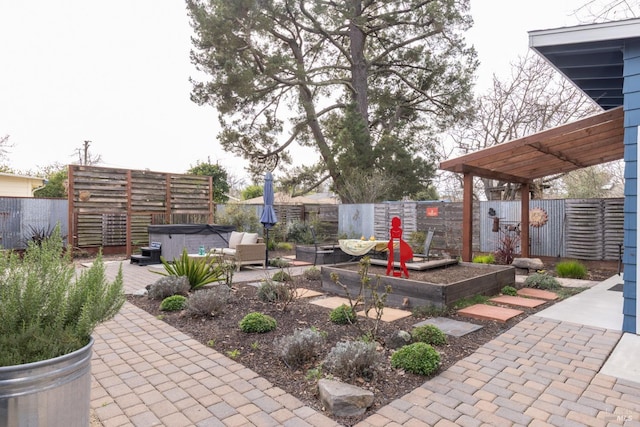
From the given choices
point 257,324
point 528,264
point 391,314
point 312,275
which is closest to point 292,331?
point 257,324

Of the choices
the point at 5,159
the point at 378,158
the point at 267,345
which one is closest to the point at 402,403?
the point at 267,345

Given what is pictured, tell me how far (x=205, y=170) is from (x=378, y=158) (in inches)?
359

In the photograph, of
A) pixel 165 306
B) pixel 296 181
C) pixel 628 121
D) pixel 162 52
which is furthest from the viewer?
pixel 296 181

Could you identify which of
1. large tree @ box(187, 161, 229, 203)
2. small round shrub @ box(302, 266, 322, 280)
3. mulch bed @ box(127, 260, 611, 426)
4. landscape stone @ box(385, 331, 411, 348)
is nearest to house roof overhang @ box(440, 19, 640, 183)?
mulch bed @ box(127, 260, 611, 426)

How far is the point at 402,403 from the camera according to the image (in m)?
2.45

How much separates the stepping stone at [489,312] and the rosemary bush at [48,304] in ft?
12.9

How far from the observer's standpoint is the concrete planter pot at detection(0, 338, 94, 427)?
1529 mm

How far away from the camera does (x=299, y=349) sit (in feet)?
10.00

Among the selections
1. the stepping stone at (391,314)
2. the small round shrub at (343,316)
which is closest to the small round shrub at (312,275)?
the stepping stone at (391,314)

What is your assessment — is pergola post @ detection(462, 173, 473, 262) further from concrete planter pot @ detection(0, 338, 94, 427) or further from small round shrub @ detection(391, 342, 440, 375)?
concrete planter pot @ detection(0, 338, 94, 427)

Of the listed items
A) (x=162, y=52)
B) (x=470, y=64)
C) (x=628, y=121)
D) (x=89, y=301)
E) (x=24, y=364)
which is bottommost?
(x=24, y=364)

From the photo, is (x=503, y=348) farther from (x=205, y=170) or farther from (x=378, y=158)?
(x=205, y=170)

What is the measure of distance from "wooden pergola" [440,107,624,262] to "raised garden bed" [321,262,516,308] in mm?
1221

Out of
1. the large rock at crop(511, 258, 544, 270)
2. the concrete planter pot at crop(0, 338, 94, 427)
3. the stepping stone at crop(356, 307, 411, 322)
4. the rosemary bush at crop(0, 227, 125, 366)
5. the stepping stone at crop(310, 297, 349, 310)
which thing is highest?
the rosemary bush at crop(0, 227, 125, 366)
